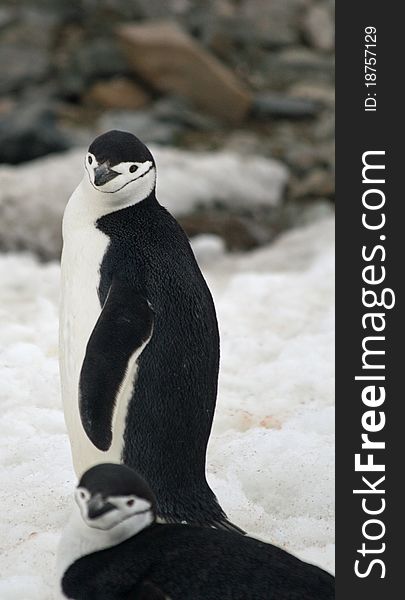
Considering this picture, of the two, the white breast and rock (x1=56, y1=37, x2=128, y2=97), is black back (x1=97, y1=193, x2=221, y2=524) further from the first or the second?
rock (x1=56, y1=37, x2=128, y2=97)

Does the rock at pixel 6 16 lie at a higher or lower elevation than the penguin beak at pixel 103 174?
higher

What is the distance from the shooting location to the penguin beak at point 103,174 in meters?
3.15

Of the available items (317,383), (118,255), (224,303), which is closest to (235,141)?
(224,303)

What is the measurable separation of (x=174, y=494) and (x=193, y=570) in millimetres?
683

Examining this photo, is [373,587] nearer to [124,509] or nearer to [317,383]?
[124,509]

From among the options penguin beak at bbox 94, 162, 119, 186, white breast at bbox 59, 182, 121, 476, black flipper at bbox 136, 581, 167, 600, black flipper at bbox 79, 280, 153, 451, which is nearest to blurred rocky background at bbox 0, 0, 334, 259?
white breast at bbox 59, 182, 121, 476

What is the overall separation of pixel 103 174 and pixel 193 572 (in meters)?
1.20

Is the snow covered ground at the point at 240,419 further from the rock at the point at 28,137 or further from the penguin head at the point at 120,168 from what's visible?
the rock at the point at 28,137

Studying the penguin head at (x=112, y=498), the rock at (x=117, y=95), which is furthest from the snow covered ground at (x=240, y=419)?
the rock at (x=117, y=95)

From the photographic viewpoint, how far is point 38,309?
220 inches

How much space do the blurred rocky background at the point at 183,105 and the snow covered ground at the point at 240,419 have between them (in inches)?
42.7

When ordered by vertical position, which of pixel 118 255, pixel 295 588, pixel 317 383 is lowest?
pixel 317 383

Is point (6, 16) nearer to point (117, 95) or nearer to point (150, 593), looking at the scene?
point (117, 95)

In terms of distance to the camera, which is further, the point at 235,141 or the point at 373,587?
the point at 235,141
